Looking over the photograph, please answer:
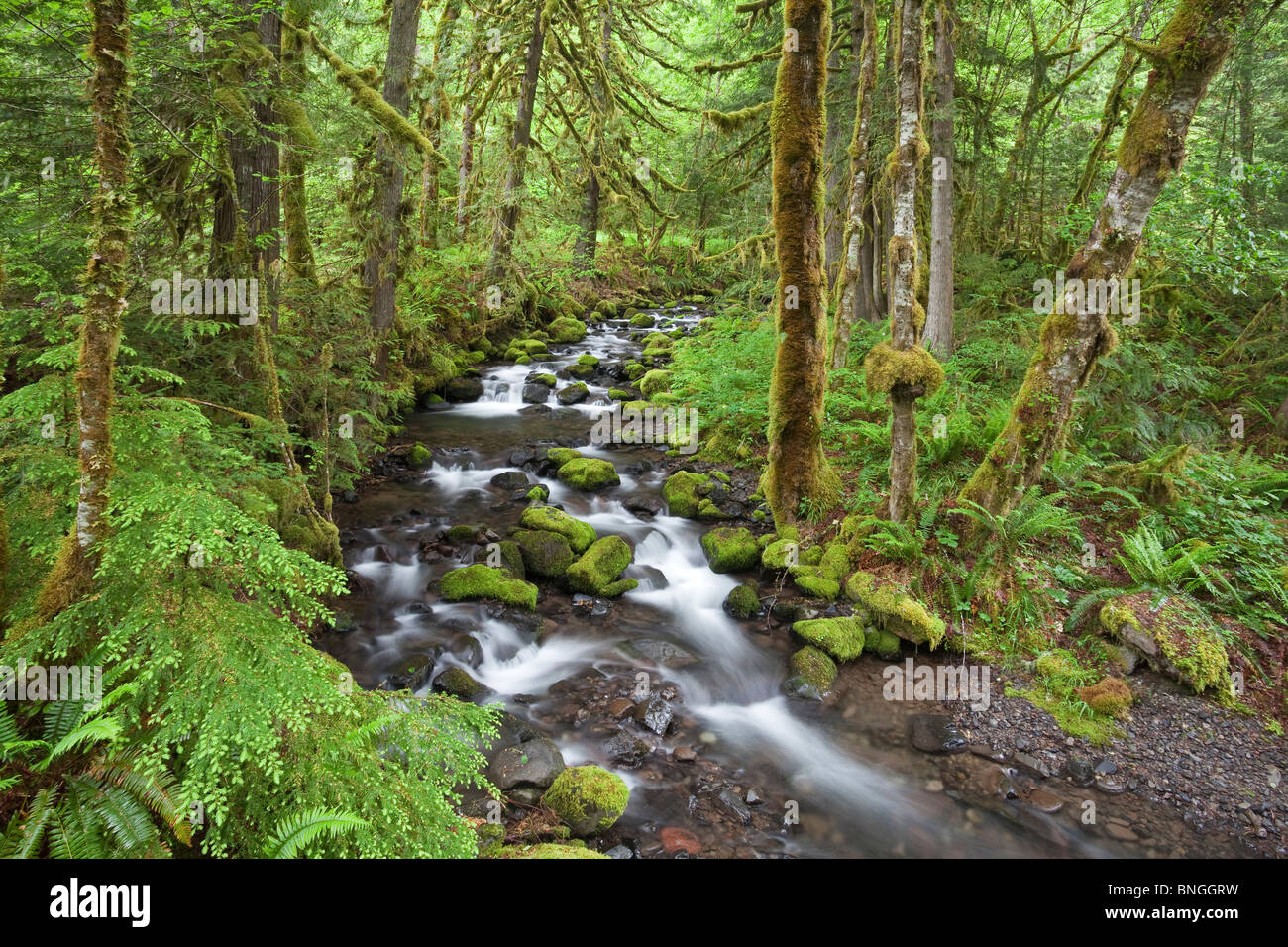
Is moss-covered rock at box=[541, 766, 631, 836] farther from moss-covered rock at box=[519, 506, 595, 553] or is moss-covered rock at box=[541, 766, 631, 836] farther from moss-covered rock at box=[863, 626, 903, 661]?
moss-covered rock at box=[519, 506, 595, 553]

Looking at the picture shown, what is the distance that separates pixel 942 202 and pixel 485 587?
1047cm

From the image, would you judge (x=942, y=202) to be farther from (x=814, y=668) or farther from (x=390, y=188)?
(x=390, y=188)

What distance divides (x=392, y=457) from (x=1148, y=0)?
16.3 metres

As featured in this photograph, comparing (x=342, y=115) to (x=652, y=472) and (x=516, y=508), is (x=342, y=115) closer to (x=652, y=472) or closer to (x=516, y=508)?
(x=516, y=508)

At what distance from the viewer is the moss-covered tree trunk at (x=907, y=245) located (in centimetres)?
661

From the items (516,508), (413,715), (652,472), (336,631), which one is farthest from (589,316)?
(413,715)

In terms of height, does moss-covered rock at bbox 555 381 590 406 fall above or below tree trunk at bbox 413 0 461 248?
below

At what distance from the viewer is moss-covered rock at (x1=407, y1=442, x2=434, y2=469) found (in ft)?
37.3

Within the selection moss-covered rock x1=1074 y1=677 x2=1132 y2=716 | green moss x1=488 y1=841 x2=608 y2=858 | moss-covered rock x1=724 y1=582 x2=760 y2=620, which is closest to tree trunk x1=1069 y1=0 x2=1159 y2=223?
moss-covered rock x1=1074 y1=677 x2=1132 y2=716

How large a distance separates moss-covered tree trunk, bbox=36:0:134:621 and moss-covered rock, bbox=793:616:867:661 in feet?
20.7

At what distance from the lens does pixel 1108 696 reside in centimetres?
582

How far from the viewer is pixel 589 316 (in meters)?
23.4
